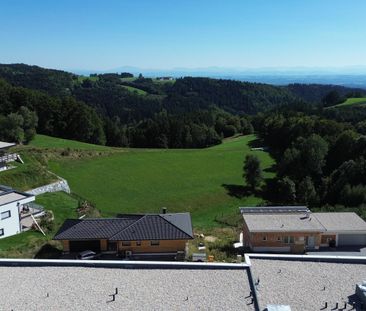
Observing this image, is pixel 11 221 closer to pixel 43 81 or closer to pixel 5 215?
pixel 5 215

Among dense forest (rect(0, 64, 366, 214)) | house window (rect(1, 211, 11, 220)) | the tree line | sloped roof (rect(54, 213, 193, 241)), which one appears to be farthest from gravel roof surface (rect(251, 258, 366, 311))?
the tree line

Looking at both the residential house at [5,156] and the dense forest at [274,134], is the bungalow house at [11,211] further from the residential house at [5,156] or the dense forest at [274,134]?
the dense forest at [274,134]

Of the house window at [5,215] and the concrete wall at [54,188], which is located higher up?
the house window at [5,215]

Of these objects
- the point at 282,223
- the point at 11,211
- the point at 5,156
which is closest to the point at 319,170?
the point at 282,223

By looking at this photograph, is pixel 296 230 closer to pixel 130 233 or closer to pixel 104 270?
pixel 130 233

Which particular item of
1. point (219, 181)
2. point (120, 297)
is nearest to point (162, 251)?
point (120, 297)

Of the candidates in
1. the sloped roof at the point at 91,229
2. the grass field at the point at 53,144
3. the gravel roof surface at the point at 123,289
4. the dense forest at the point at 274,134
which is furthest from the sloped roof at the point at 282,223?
the grass field at the point at 53,144
